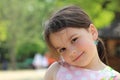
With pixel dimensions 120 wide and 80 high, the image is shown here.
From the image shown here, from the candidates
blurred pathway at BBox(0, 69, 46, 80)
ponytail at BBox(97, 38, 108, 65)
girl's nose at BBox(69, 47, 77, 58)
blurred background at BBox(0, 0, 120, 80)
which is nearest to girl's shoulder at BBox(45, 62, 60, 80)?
girl's nose at BBox(69, 47, 77, 58)

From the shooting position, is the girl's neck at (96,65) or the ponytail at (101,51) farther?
the ponytail at (101,51)

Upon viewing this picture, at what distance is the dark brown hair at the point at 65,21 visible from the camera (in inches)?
81.0

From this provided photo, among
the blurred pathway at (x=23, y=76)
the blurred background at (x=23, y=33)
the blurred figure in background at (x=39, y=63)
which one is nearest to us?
the blurred pathway at (x=23, y=76)

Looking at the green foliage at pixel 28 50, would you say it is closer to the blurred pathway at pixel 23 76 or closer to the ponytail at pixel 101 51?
the blurred pathway at pixel 23 76

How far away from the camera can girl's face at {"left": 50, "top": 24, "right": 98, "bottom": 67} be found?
206 centimetres

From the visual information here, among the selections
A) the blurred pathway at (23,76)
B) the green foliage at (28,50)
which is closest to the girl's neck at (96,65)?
the blurred pathway at (23,76)

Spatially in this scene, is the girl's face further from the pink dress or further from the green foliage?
the green foliage

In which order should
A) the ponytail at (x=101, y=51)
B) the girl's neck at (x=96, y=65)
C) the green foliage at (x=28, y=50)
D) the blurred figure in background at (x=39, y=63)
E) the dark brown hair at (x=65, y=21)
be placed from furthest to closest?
the green foliage at (x=28, y=50) → the blurred figure in background at (x=39, y=63) → the ponytail at (x=101, y=51) → the girl's neck at (x=96, y=65) → the dark brown hair at (x=65, y=21)

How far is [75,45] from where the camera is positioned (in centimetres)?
207

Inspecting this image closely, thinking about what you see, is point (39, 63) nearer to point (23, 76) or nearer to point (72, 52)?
point (23, 76)

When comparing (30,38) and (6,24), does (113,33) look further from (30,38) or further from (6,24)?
(30,38)

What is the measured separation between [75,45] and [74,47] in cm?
1

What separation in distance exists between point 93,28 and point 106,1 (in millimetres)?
7649

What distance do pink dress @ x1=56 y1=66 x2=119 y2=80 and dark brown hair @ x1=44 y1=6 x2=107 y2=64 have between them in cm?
10
